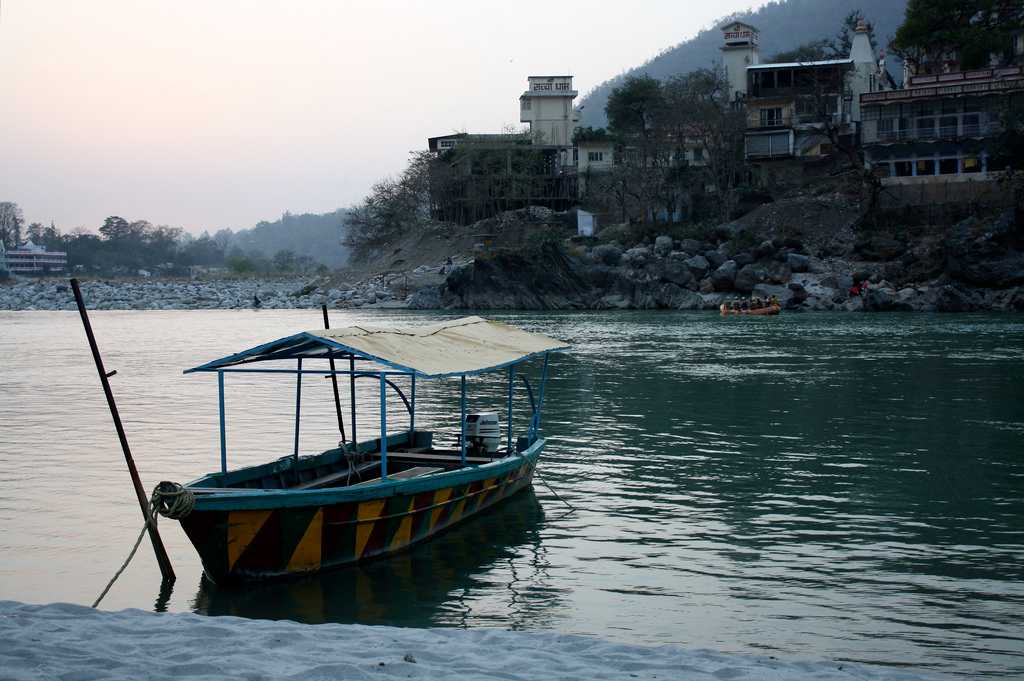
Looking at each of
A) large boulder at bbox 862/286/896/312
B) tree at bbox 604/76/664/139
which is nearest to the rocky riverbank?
large boulder at bbox 862/286/896/312

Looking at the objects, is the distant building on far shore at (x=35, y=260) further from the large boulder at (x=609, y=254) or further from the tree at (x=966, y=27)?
the tree at (x=966, y=27)

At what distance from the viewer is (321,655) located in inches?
289

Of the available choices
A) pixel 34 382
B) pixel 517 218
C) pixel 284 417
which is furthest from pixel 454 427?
pixel 517 218

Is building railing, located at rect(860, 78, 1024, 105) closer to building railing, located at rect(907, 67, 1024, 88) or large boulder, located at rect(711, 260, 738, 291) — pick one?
building railing, located at rect(907, 67, 1024, 88)

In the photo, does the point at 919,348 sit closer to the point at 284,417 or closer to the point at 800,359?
the point at 800,359

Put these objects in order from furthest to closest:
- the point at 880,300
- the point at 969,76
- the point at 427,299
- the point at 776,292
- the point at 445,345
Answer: the point at 427,299
the point at 969,76
the point at 776,292
the point at 880,300
the point at 445,345

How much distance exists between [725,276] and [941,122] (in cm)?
1723

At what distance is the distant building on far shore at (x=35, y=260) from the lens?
133125 millimetres

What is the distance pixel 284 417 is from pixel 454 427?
175 inches

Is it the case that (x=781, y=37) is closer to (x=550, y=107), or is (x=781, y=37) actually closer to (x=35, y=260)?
(x=550, y=107)

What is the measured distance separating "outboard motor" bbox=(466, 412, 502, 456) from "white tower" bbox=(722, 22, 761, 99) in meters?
72.3

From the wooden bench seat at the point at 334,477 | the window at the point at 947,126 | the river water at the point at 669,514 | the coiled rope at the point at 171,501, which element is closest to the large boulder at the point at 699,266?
the window at the point at 947,126

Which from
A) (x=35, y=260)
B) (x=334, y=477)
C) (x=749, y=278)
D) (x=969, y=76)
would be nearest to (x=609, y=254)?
(x=749, y=278)

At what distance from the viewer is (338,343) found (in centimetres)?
1092
